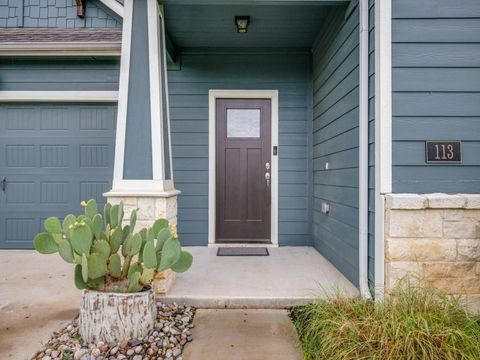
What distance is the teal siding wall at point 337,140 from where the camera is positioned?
2.74 meters

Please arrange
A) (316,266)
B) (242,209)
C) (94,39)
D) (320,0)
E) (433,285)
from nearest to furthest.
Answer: (433,285)
(320,0)
(316,266)
(94,39)
(242,209)

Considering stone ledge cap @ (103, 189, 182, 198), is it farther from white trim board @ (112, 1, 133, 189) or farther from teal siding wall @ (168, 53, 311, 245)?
teal siding wall @ (168, 53, 311, 245)

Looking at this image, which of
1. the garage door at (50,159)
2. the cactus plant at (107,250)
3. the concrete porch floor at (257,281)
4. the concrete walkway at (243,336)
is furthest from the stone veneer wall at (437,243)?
the garage door at (50,159)

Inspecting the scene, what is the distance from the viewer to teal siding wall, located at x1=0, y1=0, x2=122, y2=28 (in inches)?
163

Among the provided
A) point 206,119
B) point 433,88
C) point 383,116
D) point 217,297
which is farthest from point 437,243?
point 206,119

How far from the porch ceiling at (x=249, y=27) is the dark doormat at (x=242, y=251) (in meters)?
2.49

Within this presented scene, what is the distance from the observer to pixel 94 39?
3.90 meters

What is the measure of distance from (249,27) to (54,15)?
2.59 m

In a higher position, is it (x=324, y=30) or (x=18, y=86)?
(x=324, y=30)

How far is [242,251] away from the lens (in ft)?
12.6

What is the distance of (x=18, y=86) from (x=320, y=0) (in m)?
3.70

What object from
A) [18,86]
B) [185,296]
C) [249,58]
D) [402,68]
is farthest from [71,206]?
[402,68]

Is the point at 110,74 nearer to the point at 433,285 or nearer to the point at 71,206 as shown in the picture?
the point at 71,206

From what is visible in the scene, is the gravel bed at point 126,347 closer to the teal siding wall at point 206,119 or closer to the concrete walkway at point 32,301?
the concrete walkway at point 32,301
